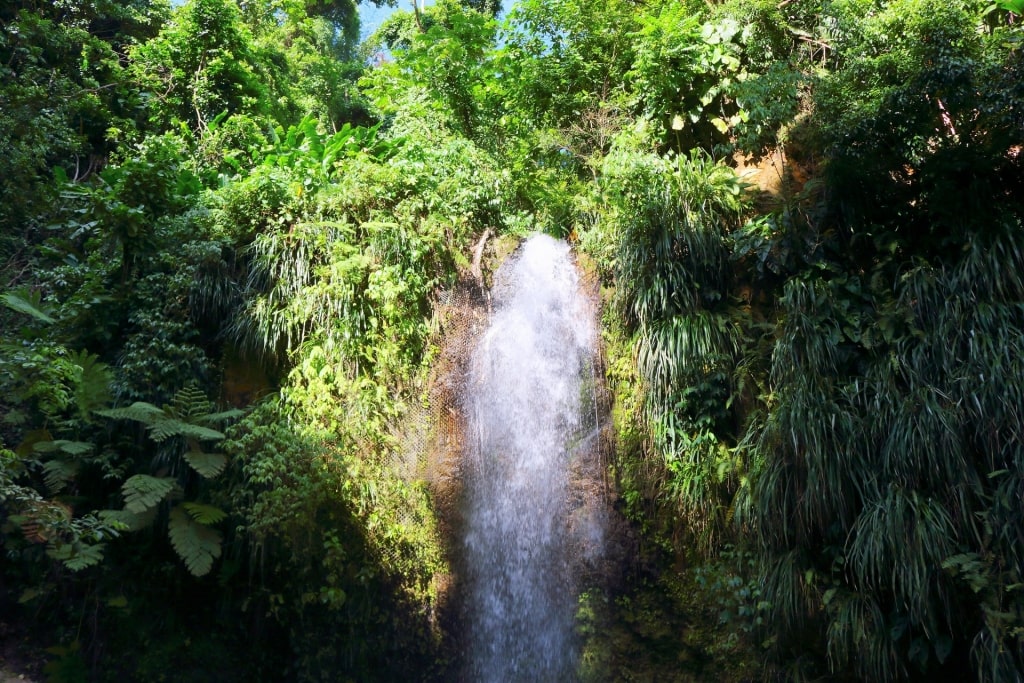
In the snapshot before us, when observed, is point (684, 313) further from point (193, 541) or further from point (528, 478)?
point (193, 541)

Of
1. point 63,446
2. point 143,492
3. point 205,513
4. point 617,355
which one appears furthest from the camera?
point 617,355

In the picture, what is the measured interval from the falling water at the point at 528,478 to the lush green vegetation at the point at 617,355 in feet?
1.07

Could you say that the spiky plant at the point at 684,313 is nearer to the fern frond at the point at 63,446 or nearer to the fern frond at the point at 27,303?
the fern frond at the point at 63,446

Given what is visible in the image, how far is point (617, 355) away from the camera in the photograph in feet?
24.9

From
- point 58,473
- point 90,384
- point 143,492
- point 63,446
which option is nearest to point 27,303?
point 90,384

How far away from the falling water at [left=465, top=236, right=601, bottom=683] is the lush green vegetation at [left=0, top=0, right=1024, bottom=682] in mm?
326

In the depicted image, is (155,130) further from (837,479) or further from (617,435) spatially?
(837,479)

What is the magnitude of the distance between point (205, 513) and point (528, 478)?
2.96m

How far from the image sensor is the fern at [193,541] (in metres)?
6.74

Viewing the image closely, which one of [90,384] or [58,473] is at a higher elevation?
[90,384]

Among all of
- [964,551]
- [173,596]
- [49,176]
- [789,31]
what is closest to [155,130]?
[49,176]

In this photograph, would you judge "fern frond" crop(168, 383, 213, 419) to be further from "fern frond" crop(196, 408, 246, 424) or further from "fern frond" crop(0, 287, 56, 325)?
"fern frond" crop(0, 287, 56, 325)

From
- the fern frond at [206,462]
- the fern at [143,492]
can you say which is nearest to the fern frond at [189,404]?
the fern frond at [206,462]

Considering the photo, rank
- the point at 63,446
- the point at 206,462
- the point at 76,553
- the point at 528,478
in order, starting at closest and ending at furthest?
the point at 76,553, the point at 206,462, the point at 63,446, the point at 528,478
